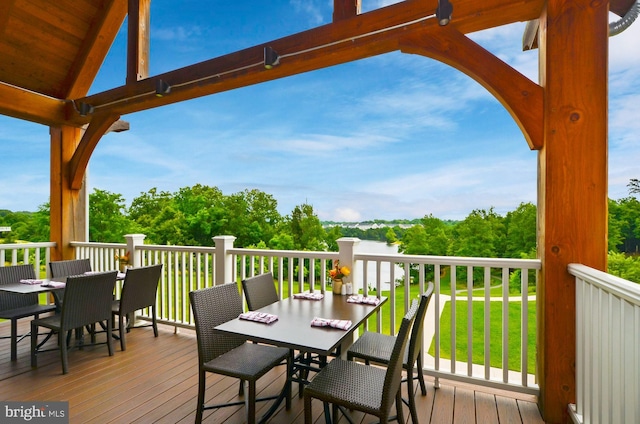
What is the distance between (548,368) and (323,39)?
3.20 meters

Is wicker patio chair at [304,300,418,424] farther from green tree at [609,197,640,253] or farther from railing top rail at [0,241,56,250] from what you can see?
railing top rail at [0,241,56,250]

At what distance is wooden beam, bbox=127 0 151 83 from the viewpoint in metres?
4.51

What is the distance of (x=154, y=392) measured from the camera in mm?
2676

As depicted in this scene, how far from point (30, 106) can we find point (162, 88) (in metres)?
2.33

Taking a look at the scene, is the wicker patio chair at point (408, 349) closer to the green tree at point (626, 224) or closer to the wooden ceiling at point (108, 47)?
the wooden ceiling at point (108, 47)

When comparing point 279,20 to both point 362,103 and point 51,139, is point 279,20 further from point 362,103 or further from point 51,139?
point 51,139

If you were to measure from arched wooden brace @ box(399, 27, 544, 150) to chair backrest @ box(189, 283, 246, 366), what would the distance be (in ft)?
8.04

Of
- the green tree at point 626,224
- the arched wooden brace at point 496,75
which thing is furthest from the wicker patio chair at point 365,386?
the green tree at point 626,224

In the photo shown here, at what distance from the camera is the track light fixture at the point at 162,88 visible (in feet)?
13.2

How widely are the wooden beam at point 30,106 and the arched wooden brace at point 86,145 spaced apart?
1.66ft

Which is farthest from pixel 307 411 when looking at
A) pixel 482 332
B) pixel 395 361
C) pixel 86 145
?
pixel 482 332

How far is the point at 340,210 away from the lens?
11.2m

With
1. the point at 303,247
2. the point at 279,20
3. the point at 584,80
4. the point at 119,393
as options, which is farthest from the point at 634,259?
the point at 279,20

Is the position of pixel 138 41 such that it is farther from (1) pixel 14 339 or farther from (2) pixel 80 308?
(1) pixel 14 339
